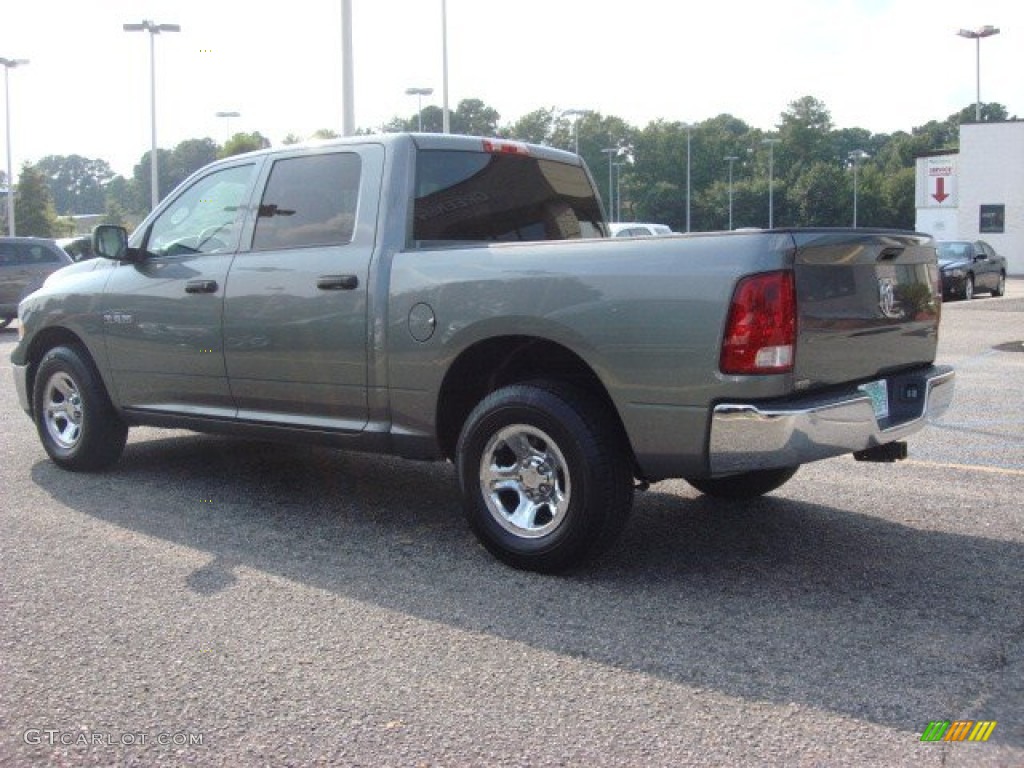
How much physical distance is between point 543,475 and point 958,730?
2006mm

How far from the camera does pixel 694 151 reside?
9531 centimetres

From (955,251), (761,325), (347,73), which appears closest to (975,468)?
(761,325)

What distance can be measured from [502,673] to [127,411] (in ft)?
12.3

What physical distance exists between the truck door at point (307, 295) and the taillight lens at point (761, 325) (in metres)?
1.85

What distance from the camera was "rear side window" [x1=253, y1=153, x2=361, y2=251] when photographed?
5648 millimetres

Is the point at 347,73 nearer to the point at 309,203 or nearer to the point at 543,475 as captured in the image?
the point at 309,203

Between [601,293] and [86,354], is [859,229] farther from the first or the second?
[86,354]

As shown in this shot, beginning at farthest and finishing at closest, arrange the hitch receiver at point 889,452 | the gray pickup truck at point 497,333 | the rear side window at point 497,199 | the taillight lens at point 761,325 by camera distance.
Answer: the rear side window at point 497,199
the hitch receiver at point 889,452
the gray pickup truck at point 497,333
the taillight lens at point 761,325

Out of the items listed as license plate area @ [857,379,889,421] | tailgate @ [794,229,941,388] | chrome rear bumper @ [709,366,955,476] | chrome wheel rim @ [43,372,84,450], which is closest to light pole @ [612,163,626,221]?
chrome wheel rim @ [43,372,84,450]

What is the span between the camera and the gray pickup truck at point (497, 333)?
431cm

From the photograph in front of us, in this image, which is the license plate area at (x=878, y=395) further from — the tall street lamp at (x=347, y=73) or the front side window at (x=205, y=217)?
the tall street lamp at (x=347, y=73)

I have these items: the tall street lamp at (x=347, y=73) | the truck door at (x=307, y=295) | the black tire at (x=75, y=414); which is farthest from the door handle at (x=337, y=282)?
the tall street lamp at (x=347, y=73)

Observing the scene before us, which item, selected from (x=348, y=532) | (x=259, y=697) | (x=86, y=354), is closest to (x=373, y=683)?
(x=259, y=697)

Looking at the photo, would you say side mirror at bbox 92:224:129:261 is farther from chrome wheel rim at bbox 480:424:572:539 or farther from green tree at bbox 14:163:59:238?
green tree at bbox 14:163:59:238
